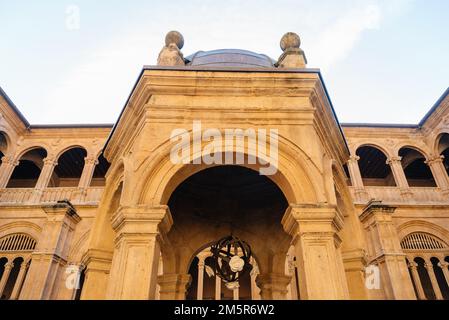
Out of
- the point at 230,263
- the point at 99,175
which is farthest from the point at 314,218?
the point at 99,175

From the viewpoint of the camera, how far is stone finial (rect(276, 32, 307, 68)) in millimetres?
4672

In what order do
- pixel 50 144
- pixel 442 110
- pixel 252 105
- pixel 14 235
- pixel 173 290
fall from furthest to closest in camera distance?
pixel 50 144 < pixel 442 110 < pixel 14 235 < pixel 173 290 < pixel 252 105

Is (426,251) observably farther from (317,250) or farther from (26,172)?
(26,172)

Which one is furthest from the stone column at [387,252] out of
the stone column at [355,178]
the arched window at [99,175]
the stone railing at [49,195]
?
the arched window at [99,175]

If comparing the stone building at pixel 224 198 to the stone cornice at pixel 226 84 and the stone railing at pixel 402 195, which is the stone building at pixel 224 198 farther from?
the stone railing at pixel 402 195

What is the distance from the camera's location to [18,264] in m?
14.1

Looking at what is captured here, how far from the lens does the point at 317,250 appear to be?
10.4ft

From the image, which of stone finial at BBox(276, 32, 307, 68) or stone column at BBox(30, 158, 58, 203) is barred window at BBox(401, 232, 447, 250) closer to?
stone finial at BBox(276, 32, 307, 68)

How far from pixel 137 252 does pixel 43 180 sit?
45.9 feet

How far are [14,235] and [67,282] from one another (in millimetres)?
4158

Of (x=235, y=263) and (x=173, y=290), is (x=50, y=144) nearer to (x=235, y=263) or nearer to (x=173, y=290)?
(x=173, y=290)

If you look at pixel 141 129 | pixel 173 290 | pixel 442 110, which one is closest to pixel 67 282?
pixel 173 290

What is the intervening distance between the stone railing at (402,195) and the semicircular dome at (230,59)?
420 inches

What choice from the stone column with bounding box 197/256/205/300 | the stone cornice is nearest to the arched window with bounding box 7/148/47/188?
the stone column with bounding box 197/256/205/300
